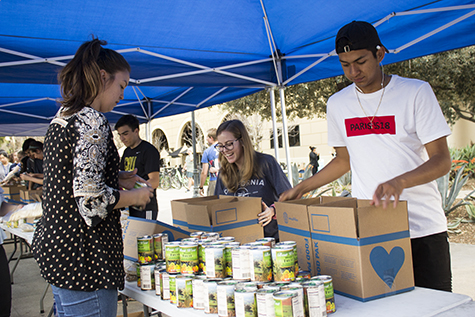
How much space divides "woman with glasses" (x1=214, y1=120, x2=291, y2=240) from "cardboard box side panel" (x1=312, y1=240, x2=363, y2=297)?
49.0 inches

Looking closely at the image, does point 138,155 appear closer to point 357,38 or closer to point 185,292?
point 185,292

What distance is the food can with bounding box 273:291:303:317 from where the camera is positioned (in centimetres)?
118

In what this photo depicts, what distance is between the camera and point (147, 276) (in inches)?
70.3

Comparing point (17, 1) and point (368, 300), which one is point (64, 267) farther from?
point (17, 1)

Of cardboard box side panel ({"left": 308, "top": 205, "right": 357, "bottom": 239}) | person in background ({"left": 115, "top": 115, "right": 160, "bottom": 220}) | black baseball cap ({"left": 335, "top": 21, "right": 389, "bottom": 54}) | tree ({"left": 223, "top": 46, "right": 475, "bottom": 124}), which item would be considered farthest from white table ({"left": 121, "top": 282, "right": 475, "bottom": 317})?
tree ({"left": 223, "top": 46, "right": 475, "bottom": 124})

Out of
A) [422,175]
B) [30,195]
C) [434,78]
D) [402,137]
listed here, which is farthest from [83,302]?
[434,78]

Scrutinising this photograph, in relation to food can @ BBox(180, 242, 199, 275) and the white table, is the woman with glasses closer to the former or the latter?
food can @ BBox(180, 242, 199, 275)

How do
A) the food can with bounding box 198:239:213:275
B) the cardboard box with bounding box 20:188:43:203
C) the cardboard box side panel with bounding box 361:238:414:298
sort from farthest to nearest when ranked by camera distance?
the cardboard box with bounding box 20:188:43:203
the food can with bounding box 198:239:213:275
the cardboard box side panel with bounding box 361:238:414:298

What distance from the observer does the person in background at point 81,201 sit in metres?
1.36

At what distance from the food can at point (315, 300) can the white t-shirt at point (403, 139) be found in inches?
26.0

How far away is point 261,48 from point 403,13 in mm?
1859

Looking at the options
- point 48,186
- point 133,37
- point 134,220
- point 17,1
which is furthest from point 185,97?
point 48,186

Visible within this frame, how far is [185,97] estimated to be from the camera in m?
7.34

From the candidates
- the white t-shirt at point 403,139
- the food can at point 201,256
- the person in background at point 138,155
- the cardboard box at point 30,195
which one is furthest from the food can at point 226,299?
the cardboard box at point 30,195
